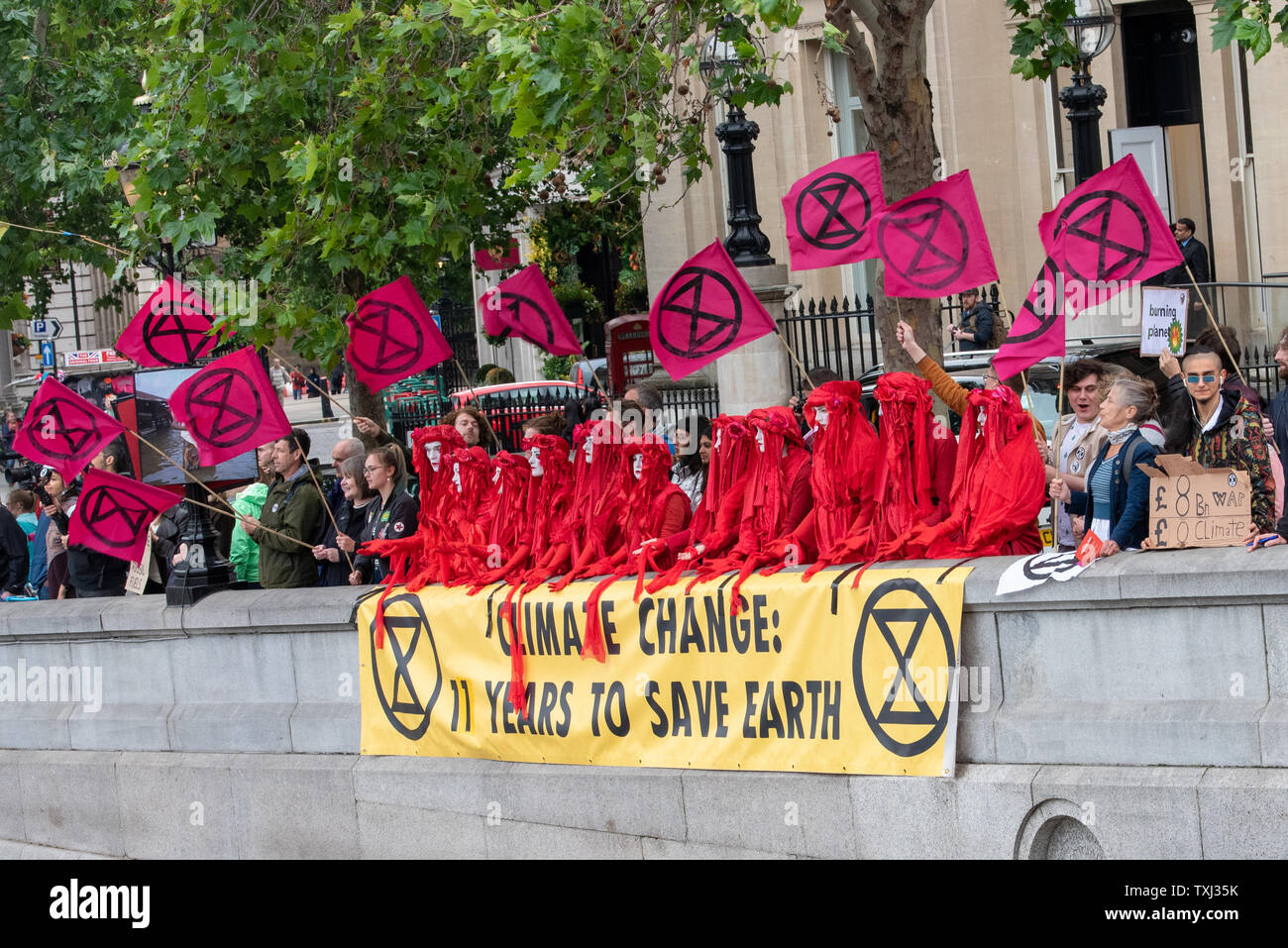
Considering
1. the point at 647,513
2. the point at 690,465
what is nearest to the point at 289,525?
the point at 690,465

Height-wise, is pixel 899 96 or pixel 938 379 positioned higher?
pixel 899 96

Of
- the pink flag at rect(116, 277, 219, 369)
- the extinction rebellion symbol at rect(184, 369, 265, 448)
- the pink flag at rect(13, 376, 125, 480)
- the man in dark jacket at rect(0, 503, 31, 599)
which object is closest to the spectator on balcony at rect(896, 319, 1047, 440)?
the extinction rebellion symbol at rect(184, 369, 265, 448)

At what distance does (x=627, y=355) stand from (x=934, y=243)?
1187cm

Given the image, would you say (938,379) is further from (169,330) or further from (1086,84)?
(1086,84)

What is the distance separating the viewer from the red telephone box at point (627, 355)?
19.9m

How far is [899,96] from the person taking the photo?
30.8 feet

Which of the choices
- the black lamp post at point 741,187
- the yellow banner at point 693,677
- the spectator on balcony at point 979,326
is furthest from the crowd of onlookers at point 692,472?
the spectator on balcony at point 979,326

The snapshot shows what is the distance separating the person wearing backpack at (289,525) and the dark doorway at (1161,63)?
15593mm

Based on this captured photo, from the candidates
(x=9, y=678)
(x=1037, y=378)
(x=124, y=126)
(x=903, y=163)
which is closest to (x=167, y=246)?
(x=124, y=126)

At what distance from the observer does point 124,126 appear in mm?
17094

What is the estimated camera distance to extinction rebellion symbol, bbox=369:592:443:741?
920cm

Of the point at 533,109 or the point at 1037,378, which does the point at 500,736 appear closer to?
the point at 533,109
